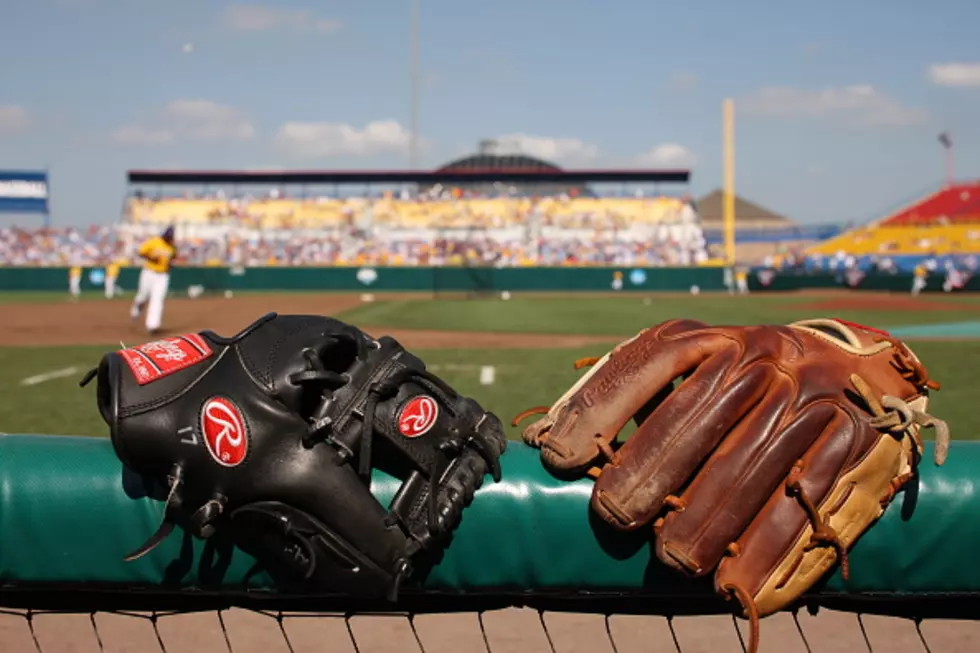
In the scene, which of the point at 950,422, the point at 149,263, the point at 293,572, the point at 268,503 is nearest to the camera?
the point at 268,503

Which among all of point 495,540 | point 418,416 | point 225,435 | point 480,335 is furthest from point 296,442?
point 480,335

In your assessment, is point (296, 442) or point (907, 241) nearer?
point (296, 442)

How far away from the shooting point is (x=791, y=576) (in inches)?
74.5

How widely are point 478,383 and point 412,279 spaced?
28619 mm

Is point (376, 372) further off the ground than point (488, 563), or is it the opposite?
point (376, 372)

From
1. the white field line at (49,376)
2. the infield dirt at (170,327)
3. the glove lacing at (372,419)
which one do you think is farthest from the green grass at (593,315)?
the glove lacing at (372,419)

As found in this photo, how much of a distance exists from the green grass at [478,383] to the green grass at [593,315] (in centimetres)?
472

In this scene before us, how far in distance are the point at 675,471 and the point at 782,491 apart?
0.72 feet

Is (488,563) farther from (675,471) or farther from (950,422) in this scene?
(950,422)

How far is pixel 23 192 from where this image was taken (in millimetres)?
45906

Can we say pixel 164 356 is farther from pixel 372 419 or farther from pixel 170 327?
pixel 170 327

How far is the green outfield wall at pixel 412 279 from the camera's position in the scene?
1462 inches

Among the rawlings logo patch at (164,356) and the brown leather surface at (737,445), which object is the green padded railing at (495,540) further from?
the rawlings logo patch at (164,356)

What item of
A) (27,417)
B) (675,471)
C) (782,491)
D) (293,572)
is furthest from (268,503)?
(27,417)
